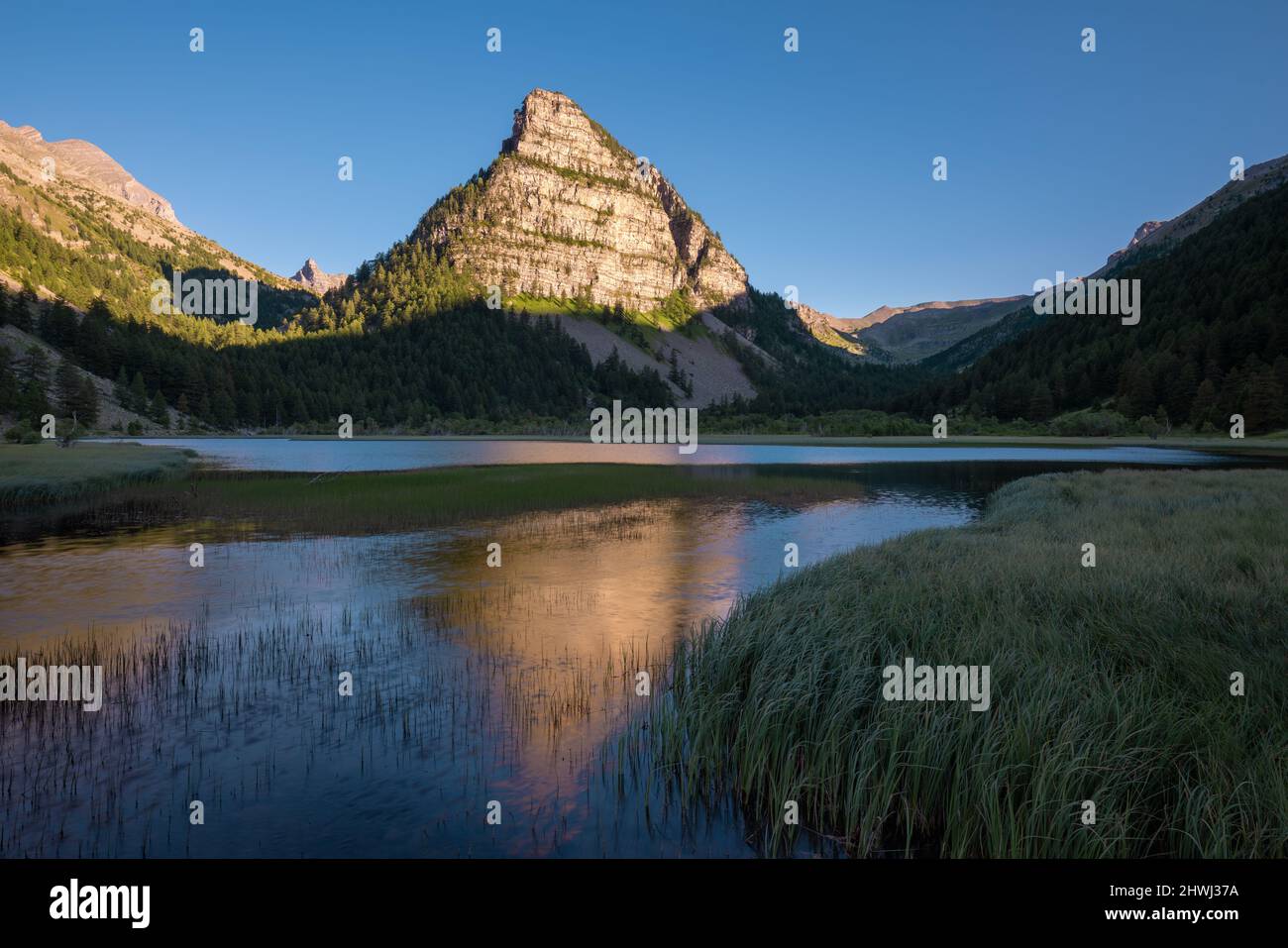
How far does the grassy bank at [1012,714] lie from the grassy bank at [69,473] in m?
49.6

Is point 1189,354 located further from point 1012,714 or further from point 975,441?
point 1012,714

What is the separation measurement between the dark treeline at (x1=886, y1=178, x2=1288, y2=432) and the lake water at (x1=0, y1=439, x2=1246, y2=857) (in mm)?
133187

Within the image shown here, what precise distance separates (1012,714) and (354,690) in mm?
12054

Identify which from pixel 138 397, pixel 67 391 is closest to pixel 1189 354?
pixel 67 391

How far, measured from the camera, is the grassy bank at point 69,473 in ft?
142

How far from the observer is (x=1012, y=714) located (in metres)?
9.02

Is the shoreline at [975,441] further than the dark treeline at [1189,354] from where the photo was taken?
No
